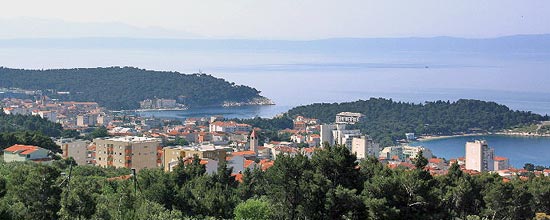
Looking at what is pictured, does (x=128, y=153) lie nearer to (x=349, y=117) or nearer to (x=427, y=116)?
(x=349, y=117)

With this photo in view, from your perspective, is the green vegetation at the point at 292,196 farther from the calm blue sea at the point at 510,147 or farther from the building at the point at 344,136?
the calm blue sea at the point at 510,147

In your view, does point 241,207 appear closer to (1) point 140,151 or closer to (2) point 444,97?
(1) point 140,151

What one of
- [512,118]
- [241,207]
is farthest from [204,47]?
[241,207]

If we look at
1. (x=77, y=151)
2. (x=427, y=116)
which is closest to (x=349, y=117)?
(x=427, y=116)

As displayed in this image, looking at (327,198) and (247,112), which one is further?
(247,112)

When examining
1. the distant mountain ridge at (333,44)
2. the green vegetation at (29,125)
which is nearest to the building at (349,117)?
the green vegetation at (29,125)

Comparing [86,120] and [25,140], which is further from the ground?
[25,140]
